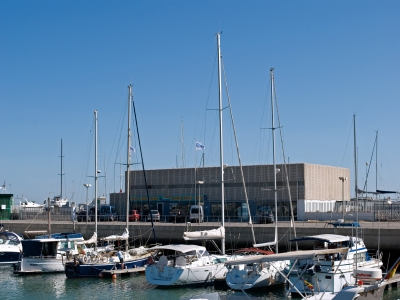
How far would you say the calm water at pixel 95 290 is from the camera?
32.7m

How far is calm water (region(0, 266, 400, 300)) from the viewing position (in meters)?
32.7

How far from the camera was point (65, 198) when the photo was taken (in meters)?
96.0

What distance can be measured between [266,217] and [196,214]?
829 cm

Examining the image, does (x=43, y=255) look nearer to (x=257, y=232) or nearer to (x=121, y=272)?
(x=121, y=272)

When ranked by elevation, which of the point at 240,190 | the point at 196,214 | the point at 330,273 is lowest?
the point at 330,273

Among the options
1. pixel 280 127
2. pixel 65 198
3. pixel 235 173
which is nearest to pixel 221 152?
pixel 280 127

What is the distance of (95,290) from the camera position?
3531 cm

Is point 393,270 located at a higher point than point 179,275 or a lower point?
higher

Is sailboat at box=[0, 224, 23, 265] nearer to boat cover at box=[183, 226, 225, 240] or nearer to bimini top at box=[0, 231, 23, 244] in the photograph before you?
bimini top at box=[0, 231, 23, 244]

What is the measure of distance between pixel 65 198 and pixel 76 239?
171 feet

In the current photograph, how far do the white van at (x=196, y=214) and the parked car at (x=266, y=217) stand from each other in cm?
596

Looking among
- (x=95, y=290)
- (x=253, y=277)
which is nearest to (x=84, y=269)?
(x=95, y=290)

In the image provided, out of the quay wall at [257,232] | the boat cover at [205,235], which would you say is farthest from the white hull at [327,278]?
the boat cover at [205,235]

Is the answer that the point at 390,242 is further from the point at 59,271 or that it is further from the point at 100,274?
the point at 59,271
